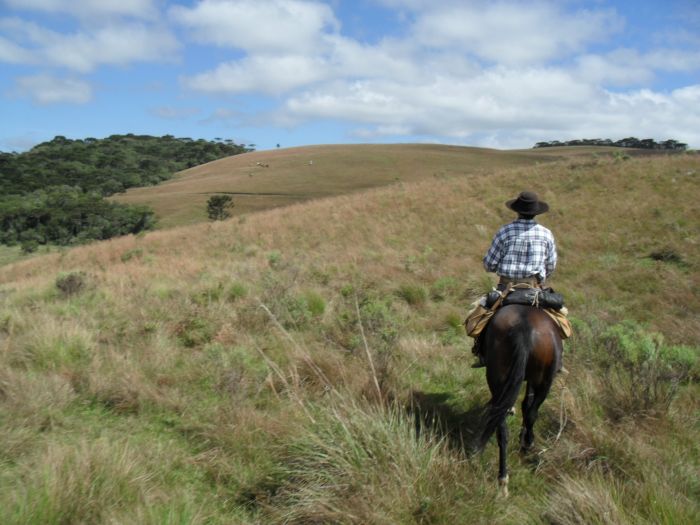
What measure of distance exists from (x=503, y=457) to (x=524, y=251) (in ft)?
6.66

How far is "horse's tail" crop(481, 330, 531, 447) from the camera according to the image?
14.9ft

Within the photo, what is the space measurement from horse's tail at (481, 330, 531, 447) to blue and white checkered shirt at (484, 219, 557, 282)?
99 centimetres

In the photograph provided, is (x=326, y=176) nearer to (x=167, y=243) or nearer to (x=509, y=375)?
(x=167, y=243)

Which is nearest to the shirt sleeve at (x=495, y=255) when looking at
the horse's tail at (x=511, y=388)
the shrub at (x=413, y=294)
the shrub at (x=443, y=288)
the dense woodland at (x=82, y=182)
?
the horse's tail at (x=511, y=388)

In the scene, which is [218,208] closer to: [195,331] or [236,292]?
[236,292]

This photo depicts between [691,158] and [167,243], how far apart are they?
71.6ft

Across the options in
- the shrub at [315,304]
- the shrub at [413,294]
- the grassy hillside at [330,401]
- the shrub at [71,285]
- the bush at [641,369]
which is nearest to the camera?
the grassy hillside at [330,401]

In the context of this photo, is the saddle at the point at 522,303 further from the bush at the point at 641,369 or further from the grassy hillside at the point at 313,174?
the grassy hillside at the point at 313,174

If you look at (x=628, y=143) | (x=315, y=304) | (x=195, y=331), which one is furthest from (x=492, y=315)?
(x=628, y=143)

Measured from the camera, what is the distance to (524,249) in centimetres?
548

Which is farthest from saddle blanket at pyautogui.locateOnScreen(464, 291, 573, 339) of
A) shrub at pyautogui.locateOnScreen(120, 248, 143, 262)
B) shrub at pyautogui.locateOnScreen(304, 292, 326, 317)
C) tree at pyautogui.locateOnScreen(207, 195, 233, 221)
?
tree at pyautogui.locateOnScreen(207, 195, 233, 221)

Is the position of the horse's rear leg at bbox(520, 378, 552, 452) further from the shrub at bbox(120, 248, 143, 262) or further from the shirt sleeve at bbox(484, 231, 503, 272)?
the shrub at bbox(120, 248, 143, 262)

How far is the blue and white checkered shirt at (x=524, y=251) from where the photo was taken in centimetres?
546

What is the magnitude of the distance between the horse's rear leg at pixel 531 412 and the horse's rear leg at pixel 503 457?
0.51m
